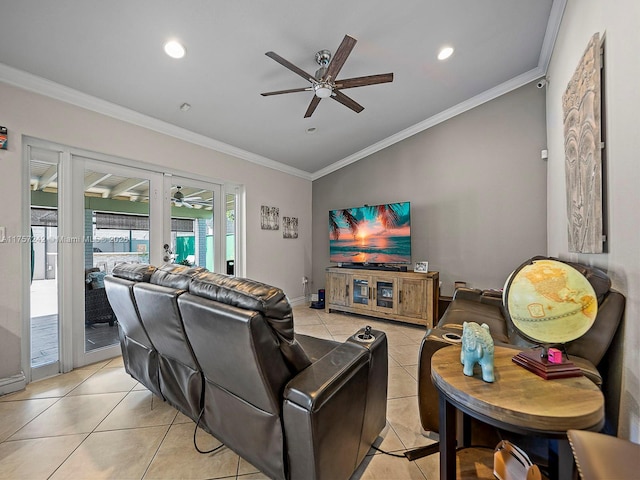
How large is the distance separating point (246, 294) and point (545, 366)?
1.20 metres

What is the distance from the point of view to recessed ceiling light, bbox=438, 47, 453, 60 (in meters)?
2.57

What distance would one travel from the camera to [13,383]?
213 cm

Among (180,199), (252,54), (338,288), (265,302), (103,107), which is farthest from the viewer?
(338,288)

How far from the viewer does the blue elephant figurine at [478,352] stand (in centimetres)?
100

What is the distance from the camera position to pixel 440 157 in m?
3.90

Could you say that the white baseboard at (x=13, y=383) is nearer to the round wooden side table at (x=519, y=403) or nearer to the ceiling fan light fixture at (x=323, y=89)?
the round wooden side table at (x=519, y=403)

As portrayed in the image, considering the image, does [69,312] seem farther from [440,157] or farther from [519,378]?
[440,157]

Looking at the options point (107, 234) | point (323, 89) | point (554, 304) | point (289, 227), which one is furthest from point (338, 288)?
point (554, 304)

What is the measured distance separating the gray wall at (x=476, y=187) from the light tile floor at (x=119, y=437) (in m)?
2.08

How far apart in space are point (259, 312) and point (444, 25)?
9.13ft

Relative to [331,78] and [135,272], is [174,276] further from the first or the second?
[331,78]

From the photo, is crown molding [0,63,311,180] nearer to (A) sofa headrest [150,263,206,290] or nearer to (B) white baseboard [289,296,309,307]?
(A) sofa headrest [150,263,206,290]

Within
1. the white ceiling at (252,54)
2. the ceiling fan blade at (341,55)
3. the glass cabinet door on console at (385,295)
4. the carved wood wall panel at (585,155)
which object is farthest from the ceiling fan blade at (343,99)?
the glass cabinet door on console at (385,295)

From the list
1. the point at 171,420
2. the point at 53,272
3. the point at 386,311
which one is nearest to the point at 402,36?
the point at 386,311
